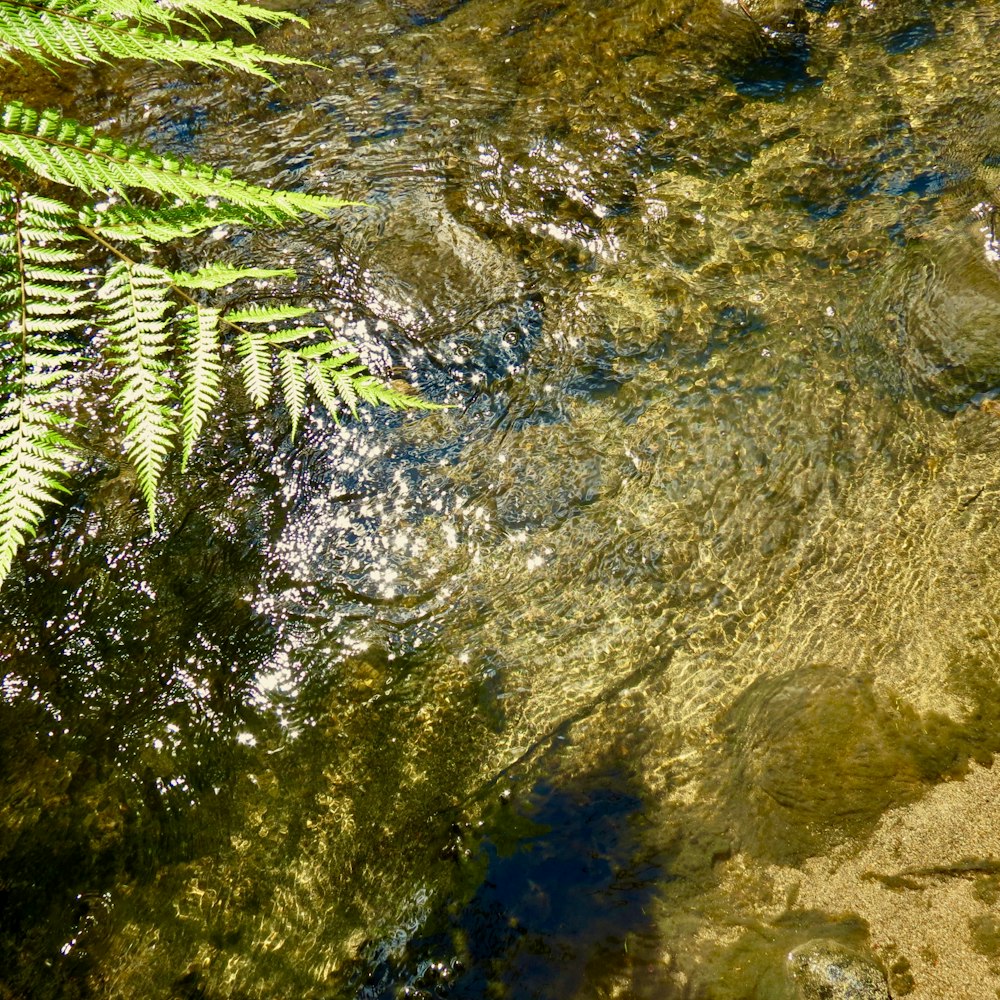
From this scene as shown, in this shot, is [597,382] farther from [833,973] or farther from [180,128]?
[180,128]

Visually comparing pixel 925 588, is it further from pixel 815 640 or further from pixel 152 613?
pixel 152 613

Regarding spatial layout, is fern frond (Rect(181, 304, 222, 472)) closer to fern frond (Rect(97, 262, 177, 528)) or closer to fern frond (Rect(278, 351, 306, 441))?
fern frond (Rect(97, 262, 177, 528))

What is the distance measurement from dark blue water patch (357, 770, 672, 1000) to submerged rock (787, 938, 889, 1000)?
1.38 ft

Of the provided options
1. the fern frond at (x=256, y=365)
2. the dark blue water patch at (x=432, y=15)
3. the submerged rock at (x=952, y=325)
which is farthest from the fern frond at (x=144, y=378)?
the dark blue water patch at (x=432, y=15)

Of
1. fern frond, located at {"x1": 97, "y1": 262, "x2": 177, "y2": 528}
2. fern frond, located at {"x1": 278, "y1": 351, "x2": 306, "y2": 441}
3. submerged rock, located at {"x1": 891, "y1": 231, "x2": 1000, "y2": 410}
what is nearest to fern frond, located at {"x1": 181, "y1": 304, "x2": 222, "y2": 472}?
fern frond, located at {"x1": 97, "y1": 262, "x2": 177, "y2": 528}

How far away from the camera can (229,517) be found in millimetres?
2807

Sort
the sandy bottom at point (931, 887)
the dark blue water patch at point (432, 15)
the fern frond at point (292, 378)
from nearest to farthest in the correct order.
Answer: the fern frond at point (292, 378) < the sandy bottom at point (931, 887) < the dark blue water patch at point (432, 15)

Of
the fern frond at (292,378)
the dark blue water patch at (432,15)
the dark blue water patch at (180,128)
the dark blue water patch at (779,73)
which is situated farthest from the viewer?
the dark blue water patch at (432,15)

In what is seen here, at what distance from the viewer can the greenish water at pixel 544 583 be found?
2.31m

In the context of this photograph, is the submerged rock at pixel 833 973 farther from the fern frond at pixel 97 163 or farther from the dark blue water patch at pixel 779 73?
the dark blue water patch at pixel 779 73

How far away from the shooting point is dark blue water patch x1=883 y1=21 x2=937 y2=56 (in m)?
4.04

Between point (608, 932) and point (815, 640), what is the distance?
1150mm

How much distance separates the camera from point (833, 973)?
7.30 feet

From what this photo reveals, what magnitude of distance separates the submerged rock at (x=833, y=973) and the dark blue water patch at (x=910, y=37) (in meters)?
4.10
